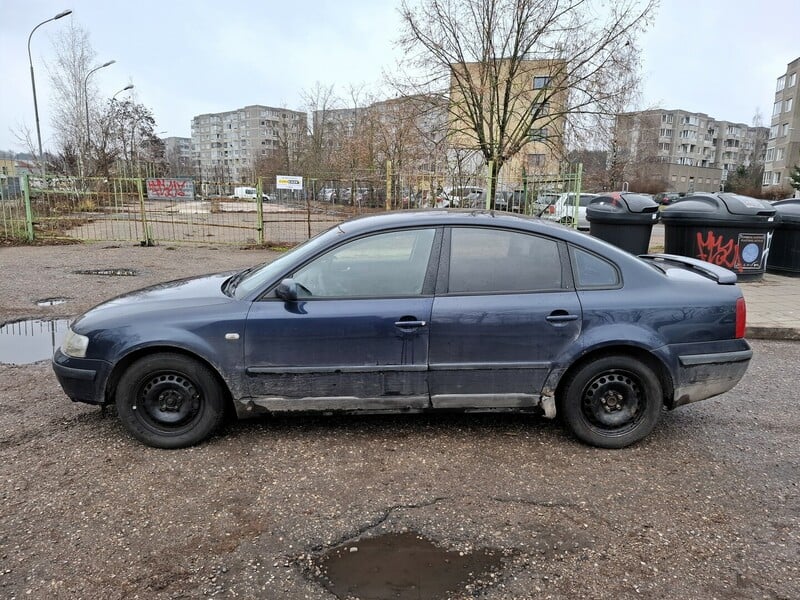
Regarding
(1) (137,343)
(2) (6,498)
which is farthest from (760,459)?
(2) (6,498)

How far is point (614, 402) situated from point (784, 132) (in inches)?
3133

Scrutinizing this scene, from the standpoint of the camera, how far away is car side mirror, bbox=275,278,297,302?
135 inches

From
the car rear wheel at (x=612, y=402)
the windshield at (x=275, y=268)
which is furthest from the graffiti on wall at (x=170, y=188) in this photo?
the car rear wheel at (x=612, y=402)

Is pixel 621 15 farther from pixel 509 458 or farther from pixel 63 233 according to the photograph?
pixel 63 233

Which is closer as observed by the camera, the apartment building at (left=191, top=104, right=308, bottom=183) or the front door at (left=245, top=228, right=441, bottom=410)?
the front door at (left=245, top=228, right=441, bottom=410)

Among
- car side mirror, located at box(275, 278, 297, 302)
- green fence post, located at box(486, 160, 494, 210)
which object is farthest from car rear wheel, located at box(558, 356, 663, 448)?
green fence post, located at box(486, 160, 494, 210)

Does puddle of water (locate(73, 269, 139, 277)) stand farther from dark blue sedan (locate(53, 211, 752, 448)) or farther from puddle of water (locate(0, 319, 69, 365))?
dark blue sedan (locate(53, 211, 752, 448))

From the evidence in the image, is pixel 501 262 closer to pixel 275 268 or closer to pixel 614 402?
pixel 614 402

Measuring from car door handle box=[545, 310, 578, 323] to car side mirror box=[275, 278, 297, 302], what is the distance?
5.43ft

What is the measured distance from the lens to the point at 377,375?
350 cm

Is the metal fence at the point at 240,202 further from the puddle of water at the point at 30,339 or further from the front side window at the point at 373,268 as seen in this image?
the front side window at the point at 373,268

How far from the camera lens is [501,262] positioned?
3.64 meters

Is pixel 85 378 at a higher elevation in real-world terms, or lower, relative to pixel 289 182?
lower

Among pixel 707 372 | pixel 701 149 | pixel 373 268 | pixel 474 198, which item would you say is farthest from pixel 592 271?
pixel 701 149
